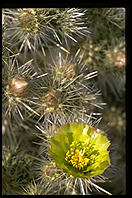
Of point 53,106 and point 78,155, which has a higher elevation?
point 53,106

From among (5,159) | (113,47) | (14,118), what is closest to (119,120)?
(113,47)

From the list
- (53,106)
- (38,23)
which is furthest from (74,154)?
(38,23)

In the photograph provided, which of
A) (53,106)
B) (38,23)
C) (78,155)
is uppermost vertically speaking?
(38,23)

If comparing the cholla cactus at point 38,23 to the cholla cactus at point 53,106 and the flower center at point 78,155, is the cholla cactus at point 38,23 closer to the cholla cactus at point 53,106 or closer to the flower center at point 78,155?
the cholla cactus at point 53,106

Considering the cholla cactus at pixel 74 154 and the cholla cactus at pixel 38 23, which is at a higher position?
the cholla cactus at pixel 38 23

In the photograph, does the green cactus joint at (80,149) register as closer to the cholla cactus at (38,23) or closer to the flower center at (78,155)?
the flower center at (78,155)

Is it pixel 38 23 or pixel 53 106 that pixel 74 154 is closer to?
pixel 53 106

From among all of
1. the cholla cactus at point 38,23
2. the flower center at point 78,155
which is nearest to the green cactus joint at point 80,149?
the flower center at point 78,155

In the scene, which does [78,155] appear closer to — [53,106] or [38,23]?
[53,106]
